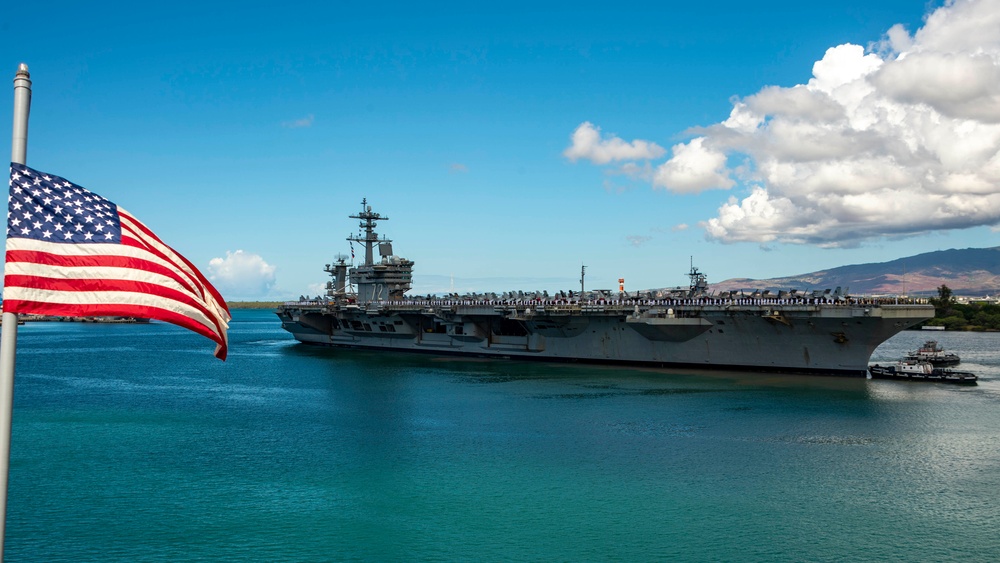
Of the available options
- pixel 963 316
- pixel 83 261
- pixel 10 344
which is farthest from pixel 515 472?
pixel 963 316

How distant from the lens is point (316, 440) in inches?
923

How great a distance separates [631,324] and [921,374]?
15.1 metres

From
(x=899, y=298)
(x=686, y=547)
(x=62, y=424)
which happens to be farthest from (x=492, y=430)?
(x=899, y=298)

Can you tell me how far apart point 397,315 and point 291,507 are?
3622cm

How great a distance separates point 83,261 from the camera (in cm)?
566

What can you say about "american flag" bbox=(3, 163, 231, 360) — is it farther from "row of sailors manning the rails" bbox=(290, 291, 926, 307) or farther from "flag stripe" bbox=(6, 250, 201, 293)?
"row of sailors manning the rails" bbox=(290, 291, 926, 307)

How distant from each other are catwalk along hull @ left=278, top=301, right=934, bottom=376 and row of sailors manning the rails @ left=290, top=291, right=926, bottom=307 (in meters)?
0.59

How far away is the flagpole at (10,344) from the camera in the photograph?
16.0 ft

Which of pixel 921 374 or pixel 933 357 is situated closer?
pixel 921 374

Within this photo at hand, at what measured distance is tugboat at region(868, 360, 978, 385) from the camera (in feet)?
122

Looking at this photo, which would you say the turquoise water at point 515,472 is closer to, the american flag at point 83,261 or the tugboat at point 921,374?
the tugboat at point 921,374

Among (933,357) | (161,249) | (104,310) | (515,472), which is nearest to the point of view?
(104,310)

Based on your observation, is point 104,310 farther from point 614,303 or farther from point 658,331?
point 614,303

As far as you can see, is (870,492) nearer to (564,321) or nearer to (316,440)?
(316,440)
